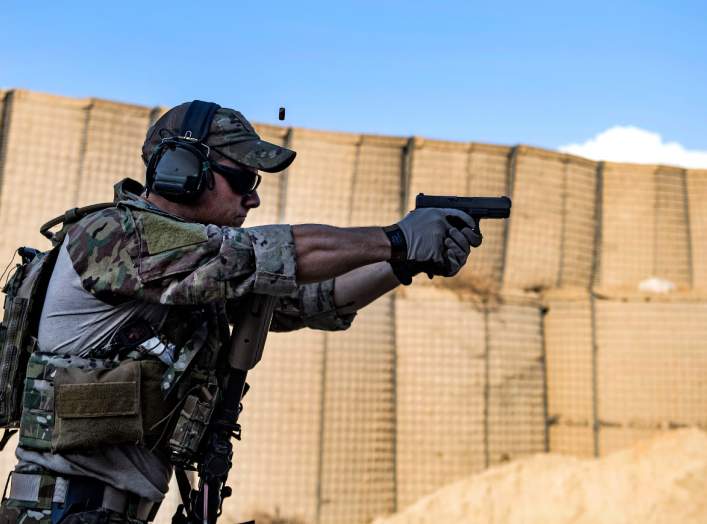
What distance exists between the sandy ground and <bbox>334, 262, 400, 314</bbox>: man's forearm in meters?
3.53

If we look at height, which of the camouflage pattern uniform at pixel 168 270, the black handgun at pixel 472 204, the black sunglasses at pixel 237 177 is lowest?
the camouflage pattern uniform at pixel 168 270

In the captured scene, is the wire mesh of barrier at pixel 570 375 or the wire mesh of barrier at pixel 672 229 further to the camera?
the wire mesh of barrier at pixel 672 229

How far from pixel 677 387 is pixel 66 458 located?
5180 mm

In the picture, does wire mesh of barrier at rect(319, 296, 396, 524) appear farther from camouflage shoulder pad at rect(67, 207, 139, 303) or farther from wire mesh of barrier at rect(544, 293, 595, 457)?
camouflage shoulder pad at rect(67, 207, 139, 303)

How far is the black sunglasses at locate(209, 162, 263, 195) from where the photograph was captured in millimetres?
2393

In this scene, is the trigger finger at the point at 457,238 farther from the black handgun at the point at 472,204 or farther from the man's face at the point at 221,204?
the man's face at the point at 221,204

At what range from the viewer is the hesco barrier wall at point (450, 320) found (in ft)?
18.9

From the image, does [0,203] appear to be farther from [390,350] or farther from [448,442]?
[448,442]

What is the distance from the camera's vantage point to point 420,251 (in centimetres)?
220

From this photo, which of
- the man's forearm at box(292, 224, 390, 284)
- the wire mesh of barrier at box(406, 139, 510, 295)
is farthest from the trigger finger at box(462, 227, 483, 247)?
the wire mesh of barrier at box(406, 139, 510, 295)

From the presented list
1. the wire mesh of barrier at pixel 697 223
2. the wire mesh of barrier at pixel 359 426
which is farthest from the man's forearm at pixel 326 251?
the wire mesh of barrier at pixel 697 223

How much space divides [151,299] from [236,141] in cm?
54

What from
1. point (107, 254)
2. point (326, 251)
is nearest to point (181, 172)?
point (107, 254)

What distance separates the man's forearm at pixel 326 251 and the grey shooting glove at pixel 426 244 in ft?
0.33
